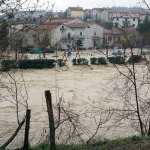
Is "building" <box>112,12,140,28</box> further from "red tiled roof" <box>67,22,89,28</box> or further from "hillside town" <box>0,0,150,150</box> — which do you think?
"red tiled roof" <box>67,22,89,28</box>

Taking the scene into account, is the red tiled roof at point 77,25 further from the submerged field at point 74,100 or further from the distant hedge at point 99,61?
the submerged field at point 74,100

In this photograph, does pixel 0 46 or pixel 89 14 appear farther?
pixel 89 14

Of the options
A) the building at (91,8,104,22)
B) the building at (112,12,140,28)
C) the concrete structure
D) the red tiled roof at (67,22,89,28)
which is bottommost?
the building at (112,12,140,28)

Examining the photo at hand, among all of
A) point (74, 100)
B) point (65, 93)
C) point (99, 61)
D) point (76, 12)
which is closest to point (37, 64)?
point (99, 61)

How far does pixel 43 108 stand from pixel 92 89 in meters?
4.70

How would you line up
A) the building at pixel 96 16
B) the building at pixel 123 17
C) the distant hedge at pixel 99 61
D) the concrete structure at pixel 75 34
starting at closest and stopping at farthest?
the building at pixel 123 17, the distant hedge at pixel 99 61, the concrete structure at pixel 75 34, the building at pixel 96 16

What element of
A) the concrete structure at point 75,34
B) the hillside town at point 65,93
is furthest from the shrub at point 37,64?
the concrete structure at point 75,34

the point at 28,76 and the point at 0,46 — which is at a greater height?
the point at 0,46

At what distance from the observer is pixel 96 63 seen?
23266mm

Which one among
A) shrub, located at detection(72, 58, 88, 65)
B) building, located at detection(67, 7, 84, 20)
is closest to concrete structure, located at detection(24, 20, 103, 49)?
shrub, located at detection(72, 58, 88, 65)

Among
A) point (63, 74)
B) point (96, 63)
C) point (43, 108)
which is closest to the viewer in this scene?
point (43, 108)

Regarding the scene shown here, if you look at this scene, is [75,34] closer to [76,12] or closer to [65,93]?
[76,12]

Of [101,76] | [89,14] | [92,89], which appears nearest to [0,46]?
[92,89]

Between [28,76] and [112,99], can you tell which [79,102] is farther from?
[28,76]
